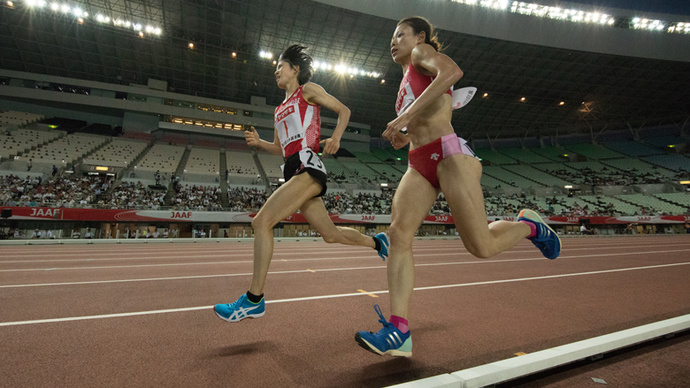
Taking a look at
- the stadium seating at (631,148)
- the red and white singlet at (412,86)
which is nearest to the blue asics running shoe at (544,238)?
the red and white singlet at (412,86)

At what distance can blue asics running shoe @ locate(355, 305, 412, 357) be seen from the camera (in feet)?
6.14

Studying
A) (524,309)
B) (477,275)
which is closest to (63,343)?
(524,309)

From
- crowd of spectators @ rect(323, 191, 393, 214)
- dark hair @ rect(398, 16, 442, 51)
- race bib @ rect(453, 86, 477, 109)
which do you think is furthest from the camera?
crowd of spectators @ rect(323, 191, 393, 214)

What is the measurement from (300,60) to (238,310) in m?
2.43

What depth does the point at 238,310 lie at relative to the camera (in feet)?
8.16

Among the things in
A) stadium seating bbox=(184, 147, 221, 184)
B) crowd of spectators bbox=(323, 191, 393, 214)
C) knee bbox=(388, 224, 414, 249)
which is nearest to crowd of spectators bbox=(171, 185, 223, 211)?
stadium seating bbox=(184, 147, 221, 184)

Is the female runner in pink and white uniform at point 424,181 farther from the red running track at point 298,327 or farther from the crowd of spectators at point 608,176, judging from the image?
the crowd of spectators at point 608,176

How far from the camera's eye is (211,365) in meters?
1.97

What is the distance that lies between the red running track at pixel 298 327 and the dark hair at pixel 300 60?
7.92 ft

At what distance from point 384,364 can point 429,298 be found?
6.47ft

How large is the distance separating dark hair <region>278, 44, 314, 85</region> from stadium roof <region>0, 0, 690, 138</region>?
23.6 metres

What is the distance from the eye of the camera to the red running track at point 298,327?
1.86 m

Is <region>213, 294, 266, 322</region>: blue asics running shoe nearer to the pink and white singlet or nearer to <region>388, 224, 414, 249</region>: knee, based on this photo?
<region>388, 224, 414, 249</region>: knee

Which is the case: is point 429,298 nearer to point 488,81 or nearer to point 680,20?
point 488,81
